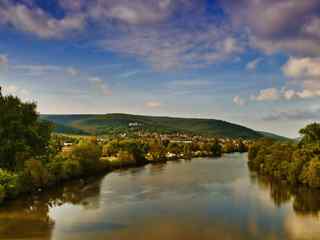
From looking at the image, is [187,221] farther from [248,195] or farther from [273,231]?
[248,195]

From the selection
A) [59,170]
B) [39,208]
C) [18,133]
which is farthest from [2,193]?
[59,170]

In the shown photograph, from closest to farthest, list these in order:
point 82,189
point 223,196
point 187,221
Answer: point 187,221 < point 223,196 < point 82,189

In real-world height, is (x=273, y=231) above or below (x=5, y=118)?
below

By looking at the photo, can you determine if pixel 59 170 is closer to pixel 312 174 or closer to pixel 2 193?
pixel 2 193

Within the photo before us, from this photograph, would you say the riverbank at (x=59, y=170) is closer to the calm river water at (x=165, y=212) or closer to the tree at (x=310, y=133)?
the calm river water at (x=165, y=212)

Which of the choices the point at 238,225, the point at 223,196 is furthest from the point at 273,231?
the point at 223,196

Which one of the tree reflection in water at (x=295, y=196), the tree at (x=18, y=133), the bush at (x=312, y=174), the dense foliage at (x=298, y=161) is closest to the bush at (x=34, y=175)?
the tree at (x=18, y=133)

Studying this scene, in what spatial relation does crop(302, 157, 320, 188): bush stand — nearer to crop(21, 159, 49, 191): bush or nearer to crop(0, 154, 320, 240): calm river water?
crop(0, 154, 320, 240): calm river water
